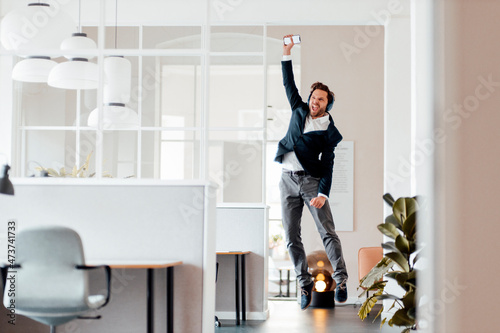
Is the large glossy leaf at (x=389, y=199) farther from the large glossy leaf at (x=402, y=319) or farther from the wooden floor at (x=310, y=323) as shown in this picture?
the wooden floor at (x=310, y=323)

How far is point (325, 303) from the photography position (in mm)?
7309

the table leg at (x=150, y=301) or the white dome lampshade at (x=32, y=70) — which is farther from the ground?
the white dome lampshade at (x=32, y=70)

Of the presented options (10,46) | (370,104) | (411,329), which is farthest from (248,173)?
(411,329)

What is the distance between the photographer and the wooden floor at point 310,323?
5387 millimetres

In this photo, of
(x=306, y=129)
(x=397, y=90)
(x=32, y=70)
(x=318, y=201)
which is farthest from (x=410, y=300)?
(x=32, y=70)

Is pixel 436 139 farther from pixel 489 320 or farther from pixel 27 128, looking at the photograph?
pixel 27 128

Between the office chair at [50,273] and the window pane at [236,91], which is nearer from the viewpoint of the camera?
the office chair at [50,273]

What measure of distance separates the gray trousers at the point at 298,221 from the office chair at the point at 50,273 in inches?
70.9

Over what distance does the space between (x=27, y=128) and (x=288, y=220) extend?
4099 millimetres

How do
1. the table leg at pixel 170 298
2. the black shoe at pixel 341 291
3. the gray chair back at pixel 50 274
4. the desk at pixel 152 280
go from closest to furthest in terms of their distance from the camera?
the gray chair back at pixel 50 274
the desk at pixel 152 280
the table leg at pixel 170 298
the black shoe at pixel 341 291

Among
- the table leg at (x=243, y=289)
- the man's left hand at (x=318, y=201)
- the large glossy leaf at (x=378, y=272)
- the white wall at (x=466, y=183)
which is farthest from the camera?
the table leg at (x=243, y=289)

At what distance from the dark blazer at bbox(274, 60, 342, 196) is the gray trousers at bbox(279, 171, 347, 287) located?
3.1 inches

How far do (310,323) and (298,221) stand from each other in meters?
1.60

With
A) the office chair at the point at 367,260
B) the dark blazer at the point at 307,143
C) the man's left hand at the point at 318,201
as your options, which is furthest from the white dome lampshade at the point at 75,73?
the office chair at the point at 367,260
